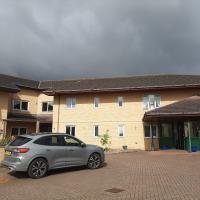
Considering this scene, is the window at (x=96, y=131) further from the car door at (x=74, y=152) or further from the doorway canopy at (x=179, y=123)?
the car door at (x=74, y=152)

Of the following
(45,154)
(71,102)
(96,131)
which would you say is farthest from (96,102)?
(45,154)

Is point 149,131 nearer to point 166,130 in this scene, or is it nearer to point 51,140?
point 166,130

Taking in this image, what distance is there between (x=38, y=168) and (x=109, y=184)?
3089mm

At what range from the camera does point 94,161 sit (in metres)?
12.4

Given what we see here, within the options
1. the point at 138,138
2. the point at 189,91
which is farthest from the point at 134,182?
the point at 189,91

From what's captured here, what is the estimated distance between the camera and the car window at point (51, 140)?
1092cm

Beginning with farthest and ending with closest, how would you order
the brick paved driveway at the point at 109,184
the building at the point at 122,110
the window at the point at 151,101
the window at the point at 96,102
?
the window at the point at 96,102 → the window at the point at 151,101 → the building at the point at 122,110 → the brick paved driveway at the point at 109,184

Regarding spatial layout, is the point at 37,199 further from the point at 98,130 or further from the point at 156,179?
the point at 98,130

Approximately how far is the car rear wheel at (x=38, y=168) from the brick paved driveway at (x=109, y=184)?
307 mm

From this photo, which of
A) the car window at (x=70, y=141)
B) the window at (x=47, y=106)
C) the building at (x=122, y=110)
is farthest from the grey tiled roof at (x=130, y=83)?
the car window at (x=70, y=141)

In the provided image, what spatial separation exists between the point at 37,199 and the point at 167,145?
18.4 meters

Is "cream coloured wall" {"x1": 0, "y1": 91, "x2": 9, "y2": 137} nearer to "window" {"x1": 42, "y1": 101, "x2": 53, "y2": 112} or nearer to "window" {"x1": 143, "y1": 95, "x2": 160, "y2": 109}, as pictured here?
"window" {"x1": 42, "y1": 101, "x2": 53, "y2": 112}

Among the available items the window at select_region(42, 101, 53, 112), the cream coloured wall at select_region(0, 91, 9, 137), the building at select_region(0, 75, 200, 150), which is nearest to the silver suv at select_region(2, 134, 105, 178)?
the building at select_region(0, 75, 200, 150)

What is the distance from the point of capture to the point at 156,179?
31.9ft
